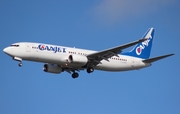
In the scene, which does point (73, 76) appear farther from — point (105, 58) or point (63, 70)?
point (105, 58)

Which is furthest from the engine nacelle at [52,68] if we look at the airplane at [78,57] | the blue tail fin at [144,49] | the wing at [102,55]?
the blue tail fin at [144,49]

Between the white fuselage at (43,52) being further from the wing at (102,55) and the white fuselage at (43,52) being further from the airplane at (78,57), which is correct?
the wing at (102,55)

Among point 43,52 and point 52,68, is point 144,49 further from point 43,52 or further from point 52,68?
point 43,52

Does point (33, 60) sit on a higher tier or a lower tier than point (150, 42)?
lower

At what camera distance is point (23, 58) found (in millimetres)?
53750

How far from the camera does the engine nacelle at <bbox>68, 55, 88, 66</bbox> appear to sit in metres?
55.0

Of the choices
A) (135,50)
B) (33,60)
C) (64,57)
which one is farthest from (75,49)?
(135,50)

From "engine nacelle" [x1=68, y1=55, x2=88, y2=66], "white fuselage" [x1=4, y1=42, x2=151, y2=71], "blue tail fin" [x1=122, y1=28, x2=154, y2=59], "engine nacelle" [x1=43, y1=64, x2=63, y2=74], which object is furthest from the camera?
"blue tail fin" [x1=122, y1=28, x2=154, y2=59]

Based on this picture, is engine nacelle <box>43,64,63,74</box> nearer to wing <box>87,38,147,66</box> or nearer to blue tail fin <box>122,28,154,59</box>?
wing <box>87,38,147,66</box>

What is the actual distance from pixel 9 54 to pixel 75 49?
8.56m

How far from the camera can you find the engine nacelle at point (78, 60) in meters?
55.0

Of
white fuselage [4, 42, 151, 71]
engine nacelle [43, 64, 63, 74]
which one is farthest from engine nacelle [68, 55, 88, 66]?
engine nacelle [43, 64, 63, 74]

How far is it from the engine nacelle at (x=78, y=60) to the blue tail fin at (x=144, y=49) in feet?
29.6

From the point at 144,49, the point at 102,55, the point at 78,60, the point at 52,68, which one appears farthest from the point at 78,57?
the point at 144,49
